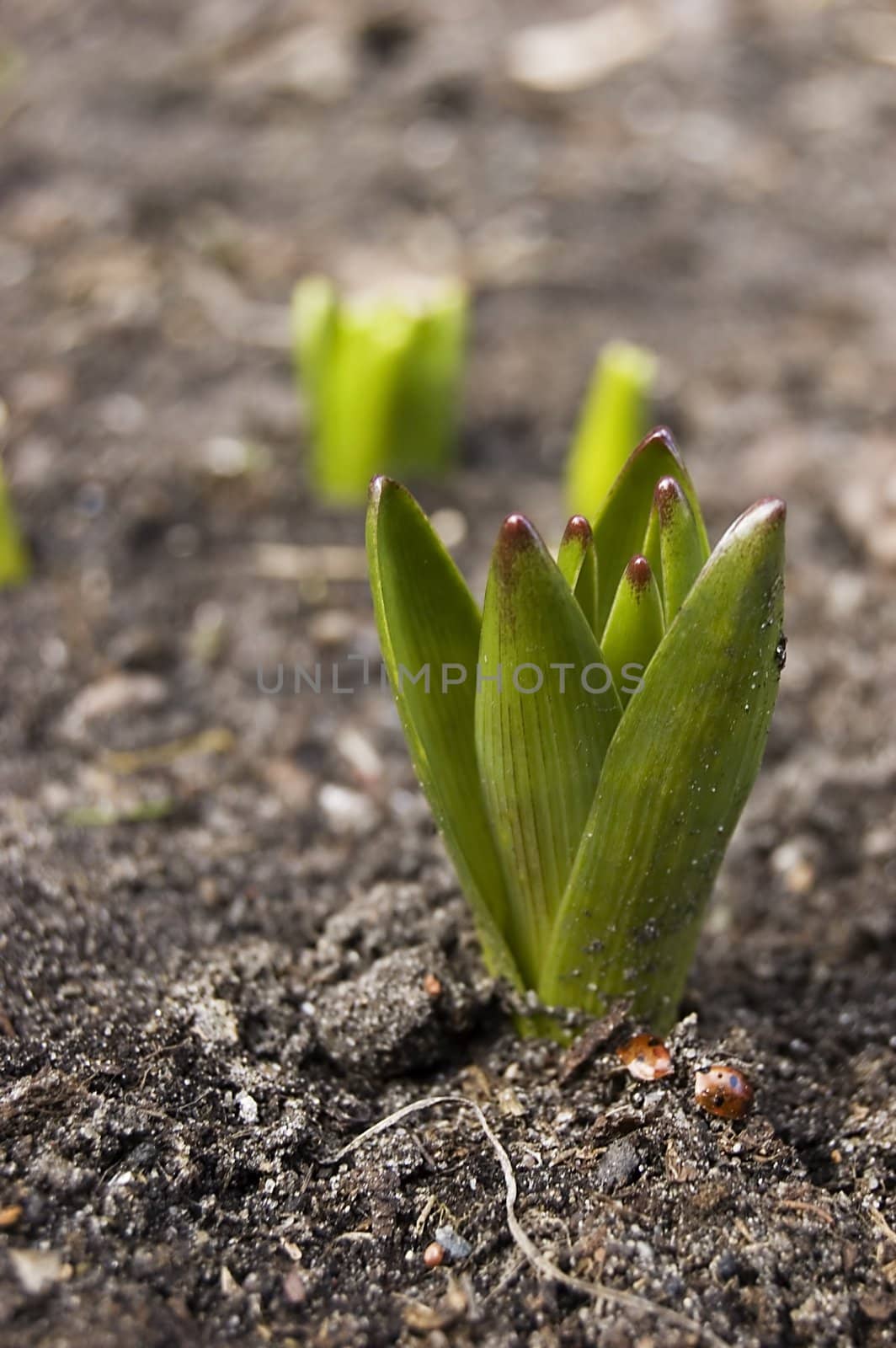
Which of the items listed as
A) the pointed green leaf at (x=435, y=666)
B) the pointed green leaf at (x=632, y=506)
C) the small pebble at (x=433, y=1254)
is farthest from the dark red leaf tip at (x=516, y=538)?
the small pebble at (x=433, y=1254)

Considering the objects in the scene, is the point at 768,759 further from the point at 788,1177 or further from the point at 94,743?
the point at 94,743

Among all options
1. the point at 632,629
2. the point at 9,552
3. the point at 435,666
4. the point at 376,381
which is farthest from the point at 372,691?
the point at 632,629

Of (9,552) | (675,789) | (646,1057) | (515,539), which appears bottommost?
(646,1057)

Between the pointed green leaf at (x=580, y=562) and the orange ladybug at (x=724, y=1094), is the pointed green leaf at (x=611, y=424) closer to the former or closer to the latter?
the pointed green leaf at (x=580, y=562)

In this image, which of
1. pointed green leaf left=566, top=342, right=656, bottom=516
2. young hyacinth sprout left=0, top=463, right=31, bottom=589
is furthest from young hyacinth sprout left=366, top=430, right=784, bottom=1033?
young hyacinth sprout left=0, top=463, right=31, bottom=589

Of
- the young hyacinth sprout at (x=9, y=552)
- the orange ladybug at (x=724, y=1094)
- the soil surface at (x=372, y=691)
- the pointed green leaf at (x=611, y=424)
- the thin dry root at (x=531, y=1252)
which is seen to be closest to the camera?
the thin dry root at (x=531, y=1252)

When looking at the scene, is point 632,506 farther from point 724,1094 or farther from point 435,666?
point 724,1094

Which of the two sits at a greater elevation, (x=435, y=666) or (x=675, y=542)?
(x=675, y=542)
